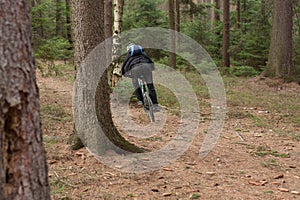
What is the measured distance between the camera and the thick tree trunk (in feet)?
53.3

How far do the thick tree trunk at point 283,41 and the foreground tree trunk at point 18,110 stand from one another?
1472 cm

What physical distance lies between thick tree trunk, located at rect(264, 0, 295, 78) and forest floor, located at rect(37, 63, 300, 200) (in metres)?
5.83

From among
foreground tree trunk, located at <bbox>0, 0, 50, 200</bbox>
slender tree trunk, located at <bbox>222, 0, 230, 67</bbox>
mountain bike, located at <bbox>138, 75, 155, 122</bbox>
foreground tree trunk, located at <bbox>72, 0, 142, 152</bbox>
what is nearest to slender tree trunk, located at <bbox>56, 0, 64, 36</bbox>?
slender tree trunk, located at <bbox>222, 0, 230, 67</bbox>

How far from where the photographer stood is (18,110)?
2.76 m

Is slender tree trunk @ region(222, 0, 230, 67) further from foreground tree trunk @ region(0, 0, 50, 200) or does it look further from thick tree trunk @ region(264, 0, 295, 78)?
foreground tree trunk @ region(0, 0, 50, 200)

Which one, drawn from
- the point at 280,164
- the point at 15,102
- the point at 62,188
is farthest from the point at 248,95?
the point at 15,102

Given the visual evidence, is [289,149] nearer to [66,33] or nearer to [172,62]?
[172,62]

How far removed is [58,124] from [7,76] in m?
6.18

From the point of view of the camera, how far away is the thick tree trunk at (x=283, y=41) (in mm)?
16250

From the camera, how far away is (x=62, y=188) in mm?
5078

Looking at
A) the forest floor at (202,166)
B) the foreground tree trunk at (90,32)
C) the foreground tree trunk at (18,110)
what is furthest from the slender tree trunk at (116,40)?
the foreground tree trunk at (18,110)

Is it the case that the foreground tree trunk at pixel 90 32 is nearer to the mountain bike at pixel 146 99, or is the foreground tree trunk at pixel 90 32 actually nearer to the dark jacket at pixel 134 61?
the dark jacket at pixel 134 61

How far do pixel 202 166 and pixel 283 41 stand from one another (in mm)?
11664

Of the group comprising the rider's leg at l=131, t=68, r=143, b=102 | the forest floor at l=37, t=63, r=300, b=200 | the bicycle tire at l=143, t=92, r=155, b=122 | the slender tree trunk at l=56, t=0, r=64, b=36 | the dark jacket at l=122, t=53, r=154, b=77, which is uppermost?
the slender tree trunk at l=56, t=0, r=64, b=36
